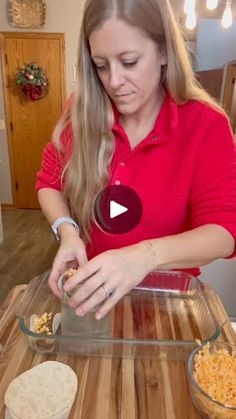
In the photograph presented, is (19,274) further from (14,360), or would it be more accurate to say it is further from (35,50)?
(35,50)

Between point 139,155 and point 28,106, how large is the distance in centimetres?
290

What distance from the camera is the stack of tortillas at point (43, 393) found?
52 centimetres

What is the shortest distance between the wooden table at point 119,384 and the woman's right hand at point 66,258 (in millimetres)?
127

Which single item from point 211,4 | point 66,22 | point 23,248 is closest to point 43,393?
point 23,248

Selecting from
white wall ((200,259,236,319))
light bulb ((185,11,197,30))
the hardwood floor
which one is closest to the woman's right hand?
white wall ((200,259,236,319))

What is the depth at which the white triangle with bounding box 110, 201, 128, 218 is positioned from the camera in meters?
0.92

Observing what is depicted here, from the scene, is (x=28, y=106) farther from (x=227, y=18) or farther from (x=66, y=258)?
(x=66, y=258)

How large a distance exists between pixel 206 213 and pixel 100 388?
0.44 meters

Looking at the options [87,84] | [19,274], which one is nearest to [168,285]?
[87,84]

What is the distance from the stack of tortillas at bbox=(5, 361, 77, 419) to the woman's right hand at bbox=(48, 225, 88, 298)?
160 millimetres

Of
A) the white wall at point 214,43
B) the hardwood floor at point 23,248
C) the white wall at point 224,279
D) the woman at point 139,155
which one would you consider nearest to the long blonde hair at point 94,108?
the woman at point 139,155

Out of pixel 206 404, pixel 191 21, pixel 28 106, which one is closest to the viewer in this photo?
pixel 206 404

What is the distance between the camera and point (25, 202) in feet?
Answer: 12.6

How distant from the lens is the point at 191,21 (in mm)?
2924
